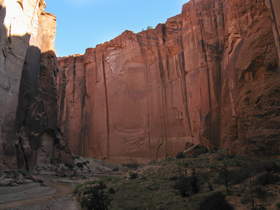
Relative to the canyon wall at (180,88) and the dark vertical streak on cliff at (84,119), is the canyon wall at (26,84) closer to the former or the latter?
the canyon wall at (180,88)

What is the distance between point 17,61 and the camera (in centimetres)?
1980

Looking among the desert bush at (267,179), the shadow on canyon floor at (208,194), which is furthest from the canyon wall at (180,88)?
the desert bush at (267,179)

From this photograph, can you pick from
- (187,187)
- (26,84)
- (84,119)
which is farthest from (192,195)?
(84,119)

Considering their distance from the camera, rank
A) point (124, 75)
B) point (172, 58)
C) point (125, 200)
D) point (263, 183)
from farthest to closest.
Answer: point (124, 75) < point (172, 58) < point (125, 200) < point (263, 183)

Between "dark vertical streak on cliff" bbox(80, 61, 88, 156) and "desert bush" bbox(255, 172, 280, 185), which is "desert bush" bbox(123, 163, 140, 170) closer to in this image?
"dark vertical streak on cliff" bbox(80, 61, 88, 156)

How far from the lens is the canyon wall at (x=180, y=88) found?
14.1 metres

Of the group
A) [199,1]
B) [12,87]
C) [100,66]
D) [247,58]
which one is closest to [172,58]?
[199,1]

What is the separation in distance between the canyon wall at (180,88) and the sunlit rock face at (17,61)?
1074cm

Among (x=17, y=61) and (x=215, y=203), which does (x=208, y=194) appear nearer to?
(x=215, y=203)

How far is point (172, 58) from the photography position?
30.1m

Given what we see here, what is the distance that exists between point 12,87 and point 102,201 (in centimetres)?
1485

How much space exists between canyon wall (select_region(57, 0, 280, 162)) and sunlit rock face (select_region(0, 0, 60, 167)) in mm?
10738

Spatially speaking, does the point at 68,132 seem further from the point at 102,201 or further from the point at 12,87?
the point at 102,201

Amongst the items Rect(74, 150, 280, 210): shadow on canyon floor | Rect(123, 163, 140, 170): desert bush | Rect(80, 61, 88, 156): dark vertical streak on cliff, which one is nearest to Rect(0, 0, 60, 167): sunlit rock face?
Rect(123, 163, 140, 170): desert bush
